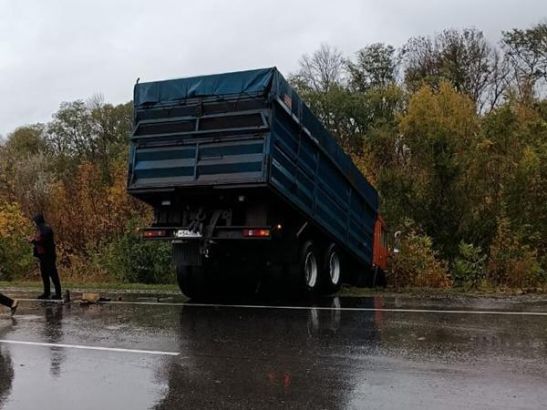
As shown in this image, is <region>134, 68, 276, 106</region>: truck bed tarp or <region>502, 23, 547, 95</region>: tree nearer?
<region>134, 68, 276, 106</region>: truck bed tarp

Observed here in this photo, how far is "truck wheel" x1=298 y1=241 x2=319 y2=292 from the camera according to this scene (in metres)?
11.9

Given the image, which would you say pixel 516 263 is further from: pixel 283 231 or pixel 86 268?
pixel 86 268

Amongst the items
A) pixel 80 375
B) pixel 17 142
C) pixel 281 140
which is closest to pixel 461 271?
pixel 281 140

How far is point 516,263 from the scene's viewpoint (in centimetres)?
1598

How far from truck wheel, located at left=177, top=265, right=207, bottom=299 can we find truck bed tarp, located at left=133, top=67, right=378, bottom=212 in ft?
10.7

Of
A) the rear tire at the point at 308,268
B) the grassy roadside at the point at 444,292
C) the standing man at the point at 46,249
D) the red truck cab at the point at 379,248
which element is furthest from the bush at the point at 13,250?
the rear tire at the point at 308,268

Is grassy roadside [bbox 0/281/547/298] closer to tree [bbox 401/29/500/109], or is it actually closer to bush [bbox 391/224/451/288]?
bush [bbox 391/224/451/288]

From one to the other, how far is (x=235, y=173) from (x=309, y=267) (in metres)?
2.88

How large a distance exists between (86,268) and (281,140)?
412 inches

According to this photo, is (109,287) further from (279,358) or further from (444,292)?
(279,358)

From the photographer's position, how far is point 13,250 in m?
20.1

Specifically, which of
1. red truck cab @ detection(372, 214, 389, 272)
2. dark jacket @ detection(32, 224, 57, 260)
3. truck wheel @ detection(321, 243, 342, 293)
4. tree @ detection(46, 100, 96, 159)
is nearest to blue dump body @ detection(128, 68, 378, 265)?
truck wheel @ detection(321, 243, 342, 293)

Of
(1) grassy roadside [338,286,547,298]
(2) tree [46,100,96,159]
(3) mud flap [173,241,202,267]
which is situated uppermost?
(2) tree [46,100,96,159]

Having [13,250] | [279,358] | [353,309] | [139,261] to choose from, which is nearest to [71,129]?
[13,250]
